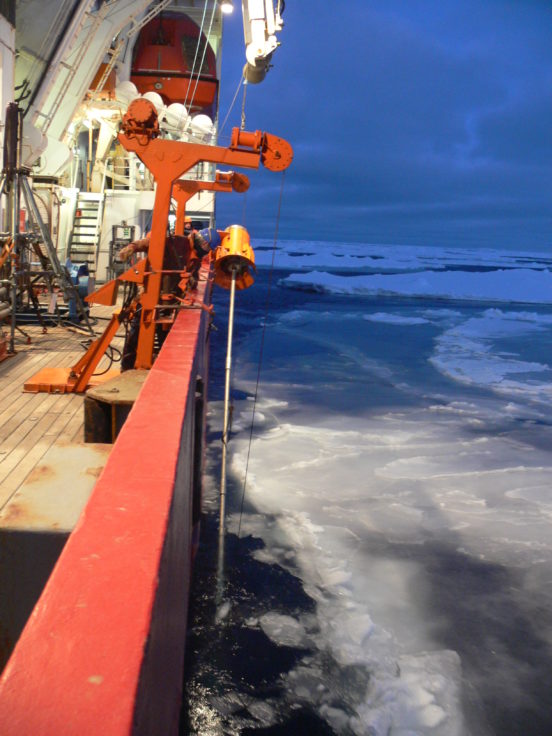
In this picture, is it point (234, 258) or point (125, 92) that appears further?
point (125, 92)

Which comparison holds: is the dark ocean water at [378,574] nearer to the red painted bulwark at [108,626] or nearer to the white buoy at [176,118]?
the red painted bulwark at [108,626]

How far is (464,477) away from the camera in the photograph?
9055mm

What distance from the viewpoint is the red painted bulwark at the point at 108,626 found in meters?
1.25

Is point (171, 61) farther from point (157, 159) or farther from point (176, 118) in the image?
point (157, 159)

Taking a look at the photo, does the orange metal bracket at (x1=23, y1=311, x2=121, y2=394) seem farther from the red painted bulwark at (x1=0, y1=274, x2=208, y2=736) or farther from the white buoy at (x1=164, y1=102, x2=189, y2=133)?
the white buoy at (x1=164, y1=102, x2=189, y2=133)

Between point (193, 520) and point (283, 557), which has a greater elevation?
point (193, 520)

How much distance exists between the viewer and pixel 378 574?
6.17 m

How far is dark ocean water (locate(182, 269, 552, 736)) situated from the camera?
4316 millimetres

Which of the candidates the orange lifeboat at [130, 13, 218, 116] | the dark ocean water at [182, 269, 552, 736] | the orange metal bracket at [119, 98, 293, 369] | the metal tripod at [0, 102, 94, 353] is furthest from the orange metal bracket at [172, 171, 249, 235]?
the orange lifeboat at [130, 13, 218, 116]

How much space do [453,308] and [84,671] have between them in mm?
42700

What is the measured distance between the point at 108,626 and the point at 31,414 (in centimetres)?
438

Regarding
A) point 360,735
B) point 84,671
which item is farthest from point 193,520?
point 84,671

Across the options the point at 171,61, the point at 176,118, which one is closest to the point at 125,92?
the point at 176,118

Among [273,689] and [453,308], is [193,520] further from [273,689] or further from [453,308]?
[453,308]
